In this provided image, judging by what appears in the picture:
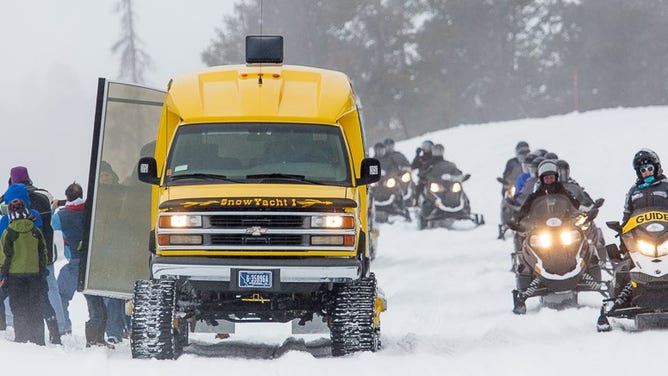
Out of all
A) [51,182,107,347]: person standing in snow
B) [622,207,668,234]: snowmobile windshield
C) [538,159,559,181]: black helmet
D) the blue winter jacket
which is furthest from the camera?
[538,159,559,181]: black helmet

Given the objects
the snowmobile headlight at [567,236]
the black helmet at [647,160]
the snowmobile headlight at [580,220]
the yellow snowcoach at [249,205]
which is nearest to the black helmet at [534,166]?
the snowmobile headlight at [580,220]

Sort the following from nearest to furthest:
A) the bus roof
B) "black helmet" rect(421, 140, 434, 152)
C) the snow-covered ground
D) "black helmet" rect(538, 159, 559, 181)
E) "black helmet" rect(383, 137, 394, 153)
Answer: the snow-covered ground
the bus roof
"black helmet" rect(538, 159, 559, 181)
"black helmet" rect(421, 140, 434, 152)
"black helmet" rect(383, 137, 394, 153)

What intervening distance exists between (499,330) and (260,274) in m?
3.16

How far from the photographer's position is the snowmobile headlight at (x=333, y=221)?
1162 centimetres

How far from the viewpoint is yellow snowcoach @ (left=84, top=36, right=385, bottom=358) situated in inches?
456

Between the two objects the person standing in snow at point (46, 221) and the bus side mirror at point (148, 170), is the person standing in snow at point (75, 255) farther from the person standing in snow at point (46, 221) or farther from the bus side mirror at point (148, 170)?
the bus side mirror at point (148, 170)

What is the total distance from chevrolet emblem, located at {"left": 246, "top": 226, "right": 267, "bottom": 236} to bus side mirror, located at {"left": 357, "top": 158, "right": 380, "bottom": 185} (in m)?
1.36

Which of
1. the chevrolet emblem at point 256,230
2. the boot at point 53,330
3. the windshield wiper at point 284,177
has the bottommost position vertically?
the boot at point 53,330

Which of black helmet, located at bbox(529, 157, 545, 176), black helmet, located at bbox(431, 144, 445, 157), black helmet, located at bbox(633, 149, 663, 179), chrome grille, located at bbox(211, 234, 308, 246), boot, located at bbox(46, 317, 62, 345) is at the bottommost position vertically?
boot, located at bbox(46, 317, 62, 345)

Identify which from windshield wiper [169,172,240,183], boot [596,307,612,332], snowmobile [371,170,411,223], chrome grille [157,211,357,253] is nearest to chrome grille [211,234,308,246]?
chrome grille [157,211,357,253]

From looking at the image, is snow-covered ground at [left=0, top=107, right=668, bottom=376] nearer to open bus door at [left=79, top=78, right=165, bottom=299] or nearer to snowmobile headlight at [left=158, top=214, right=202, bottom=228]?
open bus door at [left=79, top=78, right=165, bottom=299]

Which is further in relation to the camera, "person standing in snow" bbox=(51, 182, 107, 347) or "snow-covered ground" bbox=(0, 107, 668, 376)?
"person standing in snow" bbox=(51, 182, 107, 347)

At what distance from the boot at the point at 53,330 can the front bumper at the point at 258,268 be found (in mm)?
3452

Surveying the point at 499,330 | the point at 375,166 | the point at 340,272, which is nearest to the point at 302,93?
the point at 375,166
